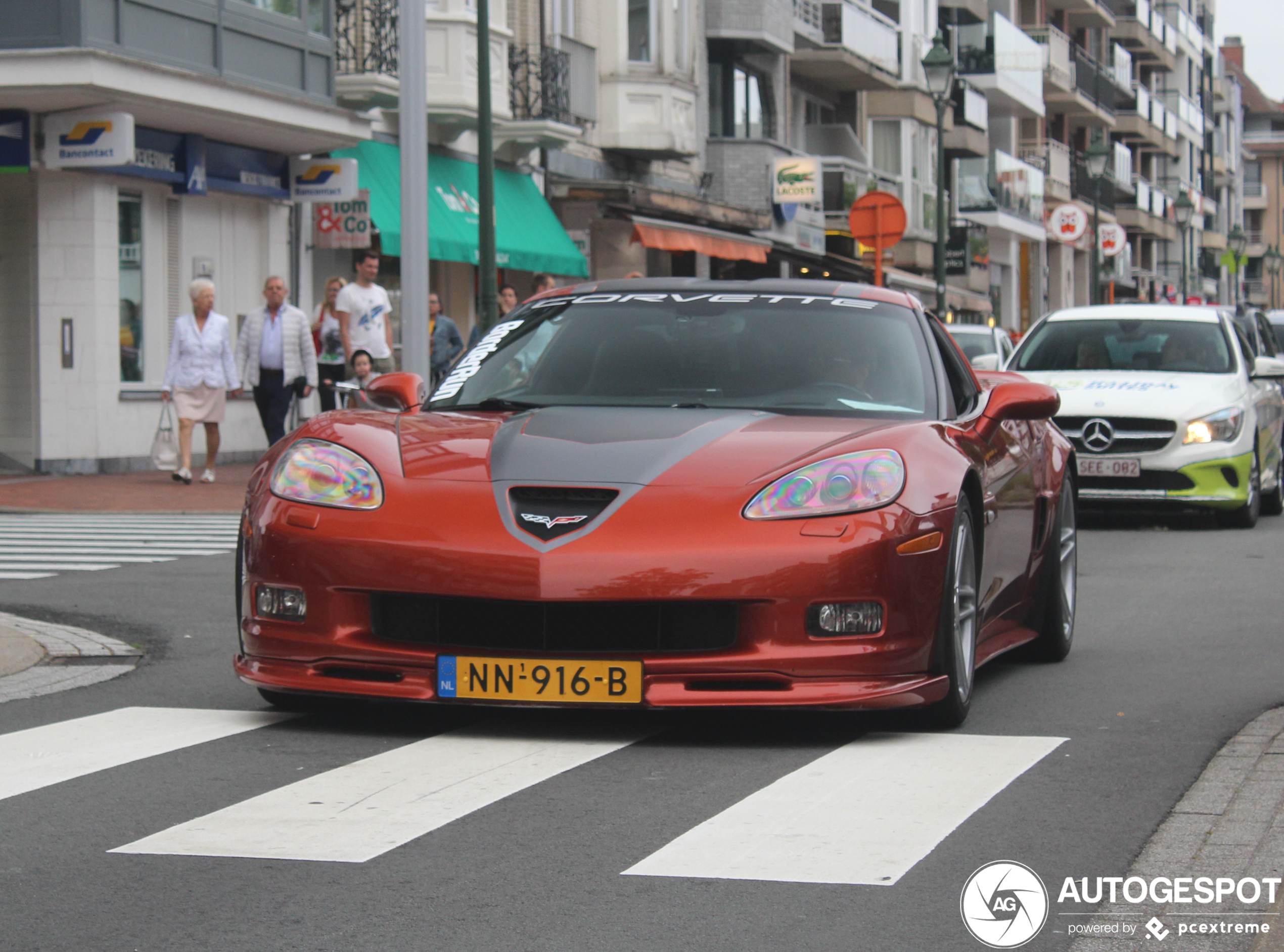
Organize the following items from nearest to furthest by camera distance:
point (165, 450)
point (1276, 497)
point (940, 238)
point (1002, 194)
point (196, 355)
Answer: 1. point (1276, 497)
2. point (196, 355)
3. point (165, 450)
4. point (940, 238)
5. point (1002, 194)

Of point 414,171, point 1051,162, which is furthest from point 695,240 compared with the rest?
point 1051,162

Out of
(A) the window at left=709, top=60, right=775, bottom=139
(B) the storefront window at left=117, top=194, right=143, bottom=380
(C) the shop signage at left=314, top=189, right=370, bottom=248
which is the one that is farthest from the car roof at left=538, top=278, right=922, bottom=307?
(A) the window at left=709, top=60, right=775, bottom=139

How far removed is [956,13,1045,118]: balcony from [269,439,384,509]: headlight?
54.0 m

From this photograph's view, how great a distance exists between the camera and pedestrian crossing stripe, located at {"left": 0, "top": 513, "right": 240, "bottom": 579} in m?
11.7

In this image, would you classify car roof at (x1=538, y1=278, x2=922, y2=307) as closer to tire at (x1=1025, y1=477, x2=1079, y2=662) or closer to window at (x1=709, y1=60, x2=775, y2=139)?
tire at (x1=1025, y1=477, x2=1079, y2=662)

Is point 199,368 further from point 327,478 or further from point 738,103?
point 738,103

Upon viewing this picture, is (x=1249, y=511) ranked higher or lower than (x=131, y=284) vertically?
lower

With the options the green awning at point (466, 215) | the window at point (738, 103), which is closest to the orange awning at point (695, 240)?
the green awning at point (466, 215)

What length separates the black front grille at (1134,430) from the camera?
1448 cm

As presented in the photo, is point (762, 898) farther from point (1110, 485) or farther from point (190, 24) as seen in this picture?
point (190, 24)

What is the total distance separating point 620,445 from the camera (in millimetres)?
5969

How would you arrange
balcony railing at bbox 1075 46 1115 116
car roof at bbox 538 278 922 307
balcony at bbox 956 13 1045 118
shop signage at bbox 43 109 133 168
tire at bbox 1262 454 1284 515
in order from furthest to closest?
balcony railing at bbox 1075 46 1115 116 < balcony at bbox 956 13 1045 118 < shop signage at bbox 43 109 133 168 < tire at bbox 1262 454 1284 515 < car roof at bbox 538 278 922 307

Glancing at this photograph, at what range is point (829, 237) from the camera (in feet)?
152

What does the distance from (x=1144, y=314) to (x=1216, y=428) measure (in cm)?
145
